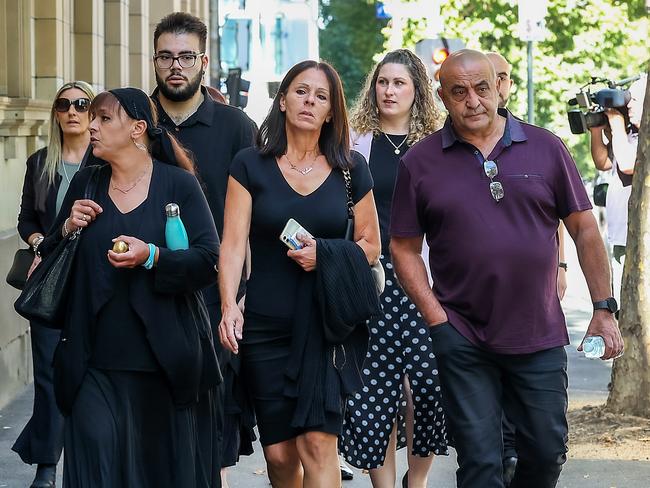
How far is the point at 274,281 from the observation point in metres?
5.71

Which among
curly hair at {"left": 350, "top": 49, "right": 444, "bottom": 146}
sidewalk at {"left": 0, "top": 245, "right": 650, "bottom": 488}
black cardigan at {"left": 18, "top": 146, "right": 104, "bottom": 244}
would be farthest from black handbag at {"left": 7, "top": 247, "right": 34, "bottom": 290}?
curly hair at {"left": 350, "top": 49, "right": 444, "bottom": 146}

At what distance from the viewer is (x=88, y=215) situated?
17.5 ft

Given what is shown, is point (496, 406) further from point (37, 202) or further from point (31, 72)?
point (31, 72)

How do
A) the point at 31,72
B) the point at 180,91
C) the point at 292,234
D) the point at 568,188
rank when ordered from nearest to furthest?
1. the point at 568,188
2. the point at 292,234
3. the point at 180,91
4. the point at 31,72

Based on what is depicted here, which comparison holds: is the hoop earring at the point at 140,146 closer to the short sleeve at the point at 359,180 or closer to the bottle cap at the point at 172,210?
the bottle cap at the point at 172,210

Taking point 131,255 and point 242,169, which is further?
point 242,169

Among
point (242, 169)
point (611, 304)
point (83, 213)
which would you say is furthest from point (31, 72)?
point (611, 304)

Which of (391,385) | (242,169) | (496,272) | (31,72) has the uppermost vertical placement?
(31,72)

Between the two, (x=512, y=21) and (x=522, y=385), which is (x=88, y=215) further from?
(x=512, y=21)

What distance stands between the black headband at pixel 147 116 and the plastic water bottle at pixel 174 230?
0.31 m

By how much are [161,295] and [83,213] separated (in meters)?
0.41

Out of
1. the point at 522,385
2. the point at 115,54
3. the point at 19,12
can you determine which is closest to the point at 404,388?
the point at 522,385

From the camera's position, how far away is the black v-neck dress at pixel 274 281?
18.7ft

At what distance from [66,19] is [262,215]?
7.78 meters
